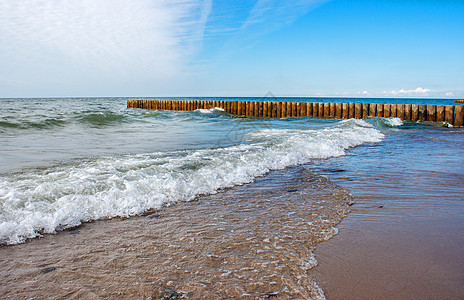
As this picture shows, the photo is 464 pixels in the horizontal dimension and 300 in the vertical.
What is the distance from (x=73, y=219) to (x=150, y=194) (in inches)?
33.8

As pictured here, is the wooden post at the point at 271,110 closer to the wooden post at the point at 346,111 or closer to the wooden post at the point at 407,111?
the wooden post at the point at 346,111

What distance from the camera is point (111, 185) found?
351 cm

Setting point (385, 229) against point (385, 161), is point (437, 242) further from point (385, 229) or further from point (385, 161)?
point (385, 161)

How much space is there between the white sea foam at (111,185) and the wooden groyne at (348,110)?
14490 millimetres

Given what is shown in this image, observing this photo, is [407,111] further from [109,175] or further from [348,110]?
[109,175]

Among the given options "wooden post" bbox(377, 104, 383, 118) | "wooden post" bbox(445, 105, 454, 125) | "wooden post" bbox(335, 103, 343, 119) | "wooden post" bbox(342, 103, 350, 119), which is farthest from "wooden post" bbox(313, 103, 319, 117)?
"wooden post" bbox(445, 105, 454, 125)

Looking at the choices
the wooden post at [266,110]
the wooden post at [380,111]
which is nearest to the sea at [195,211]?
the wooden post at [380,111]

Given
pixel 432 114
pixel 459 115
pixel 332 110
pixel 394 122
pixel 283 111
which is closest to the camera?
pixel 459 115

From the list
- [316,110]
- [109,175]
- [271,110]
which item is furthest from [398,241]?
[271,110]

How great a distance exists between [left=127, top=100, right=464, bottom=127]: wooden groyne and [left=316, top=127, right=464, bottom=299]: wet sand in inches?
549

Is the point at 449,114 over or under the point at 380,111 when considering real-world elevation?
under

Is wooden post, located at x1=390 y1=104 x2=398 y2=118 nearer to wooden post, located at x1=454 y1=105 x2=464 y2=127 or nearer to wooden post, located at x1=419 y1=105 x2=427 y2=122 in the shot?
wooden post, located at x1=419 y1=105 x2=427 y2=122

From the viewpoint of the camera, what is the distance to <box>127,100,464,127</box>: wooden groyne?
16469 millimetres

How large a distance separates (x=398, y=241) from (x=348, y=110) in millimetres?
17872
